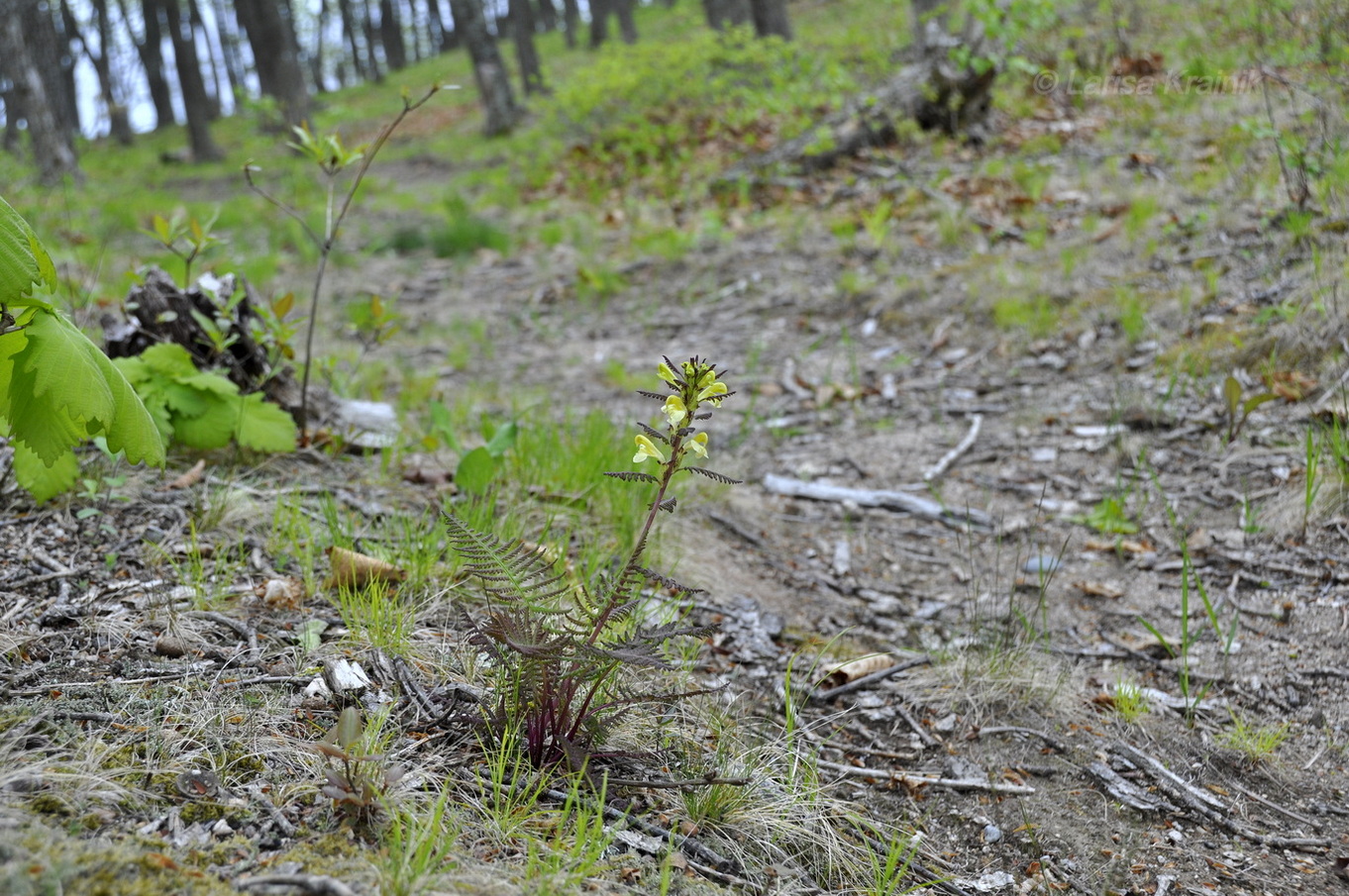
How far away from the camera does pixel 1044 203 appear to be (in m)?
6.25

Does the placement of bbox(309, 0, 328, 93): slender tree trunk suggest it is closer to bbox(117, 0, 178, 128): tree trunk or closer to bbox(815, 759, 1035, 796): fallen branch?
bbox(117, 0, 178, 128): tree trunk

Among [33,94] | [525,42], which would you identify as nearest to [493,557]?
[33,94]

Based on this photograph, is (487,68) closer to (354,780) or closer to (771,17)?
(771,17)

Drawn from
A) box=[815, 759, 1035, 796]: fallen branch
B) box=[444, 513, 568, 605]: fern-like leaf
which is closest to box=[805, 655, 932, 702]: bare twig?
box=[815, 759, 1035, 796]: fallen branch

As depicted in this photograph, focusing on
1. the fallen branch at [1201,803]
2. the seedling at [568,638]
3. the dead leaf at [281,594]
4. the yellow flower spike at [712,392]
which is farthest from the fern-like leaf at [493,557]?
the fallen branch at [1201,803]

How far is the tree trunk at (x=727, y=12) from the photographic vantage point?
14.1 meters

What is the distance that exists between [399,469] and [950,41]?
6874 mm

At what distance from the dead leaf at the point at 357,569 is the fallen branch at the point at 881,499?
6.40ft

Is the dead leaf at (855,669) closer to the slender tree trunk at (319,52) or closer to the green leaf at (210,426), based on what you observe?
the green leaf at (210,426)

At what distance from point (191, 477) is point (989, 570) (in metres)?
2.76

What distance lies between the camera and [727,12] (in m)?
14.4

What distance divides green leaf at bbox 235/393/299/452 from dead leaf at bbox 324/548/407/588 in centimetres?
68

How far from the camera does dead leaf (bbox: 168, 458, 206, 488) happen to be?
283 cm

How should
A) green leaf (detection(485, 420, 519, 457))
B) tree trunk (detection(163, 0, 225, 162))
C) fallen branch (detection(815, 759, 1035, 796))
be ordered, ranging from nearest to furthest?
fallen branch (detection(815, 759, 1035, 796))
green leaf (detection(485, 420, 519, 457))
tree trunk (detection(163, 0, 225, 162))
